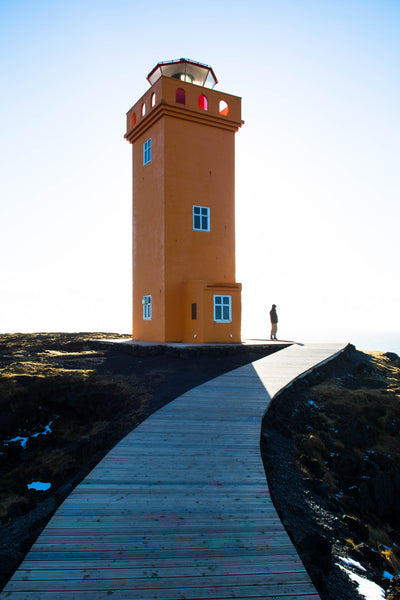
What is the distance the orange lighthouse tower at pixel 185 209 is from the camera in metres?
18.1

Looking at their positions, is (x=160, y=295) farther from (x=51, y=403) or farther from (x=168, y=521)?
(x=168, y=521)

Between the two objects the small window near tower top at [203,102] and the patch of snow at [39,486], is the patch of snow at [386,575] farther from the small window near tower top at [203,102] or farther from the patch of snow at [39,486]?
the small window near tower top at [203,102]

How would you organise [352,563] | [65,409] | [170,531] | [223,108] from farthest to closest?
[223,108], [65,409], [352,563], [170,531]

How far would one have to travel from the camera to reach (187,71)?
2011cm

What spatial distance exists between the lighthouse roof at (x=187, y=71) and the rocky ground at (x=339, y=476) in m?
14.8

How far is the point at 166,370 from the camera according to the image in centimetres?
1341

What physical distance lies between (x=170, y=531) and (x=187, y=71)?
20555mm

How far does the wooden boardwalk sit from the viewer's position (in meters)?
3.66

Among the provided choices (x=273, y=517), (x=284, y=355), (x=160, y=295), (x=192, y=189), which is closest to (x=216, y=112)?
(x=192, y=189)

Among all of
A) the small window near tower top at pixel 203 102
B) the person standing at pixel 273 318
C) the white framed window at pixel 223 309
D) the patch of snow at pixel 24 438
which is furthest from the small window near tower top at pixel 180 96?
the patch of snow at pixel 24 438

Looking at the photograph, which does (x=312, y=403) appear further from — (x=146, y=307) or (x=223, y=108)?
(x=223, y=108)

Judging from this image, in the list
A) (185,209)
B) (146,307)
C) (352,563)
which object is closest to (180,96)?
(185,209)

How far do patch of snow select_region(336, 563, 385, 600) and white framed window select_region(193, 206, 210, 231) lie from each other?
15.8 m

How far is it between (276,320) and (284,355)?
19.6ft
